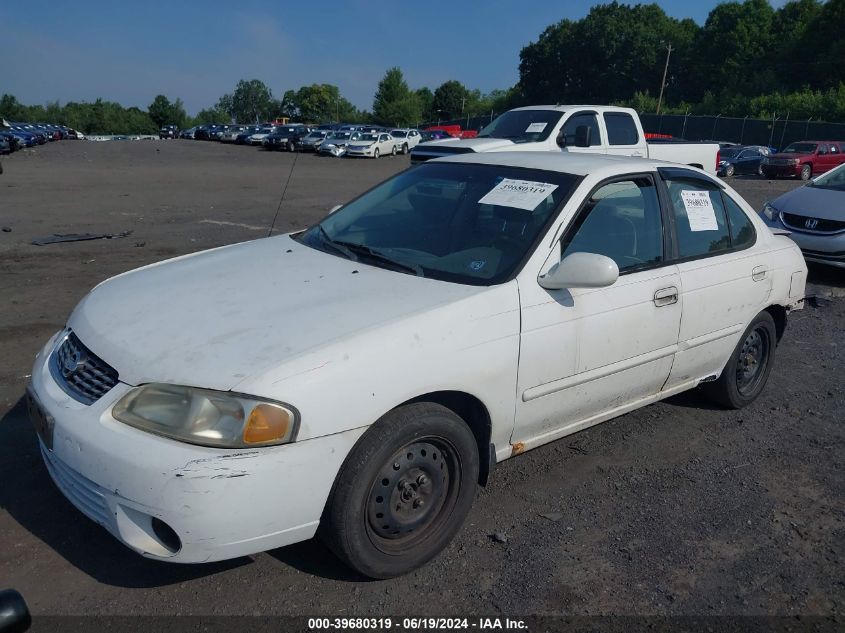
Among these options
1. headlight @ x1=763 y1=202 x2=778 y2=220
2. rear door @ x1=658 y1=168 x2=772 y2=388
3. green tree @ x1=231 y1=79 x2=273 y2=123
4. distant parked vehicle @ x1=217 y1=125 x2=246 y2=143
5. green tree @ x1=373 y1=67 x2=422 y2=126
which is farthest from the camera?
green tree @ x1=231 y1=79 x2=273 y2=123

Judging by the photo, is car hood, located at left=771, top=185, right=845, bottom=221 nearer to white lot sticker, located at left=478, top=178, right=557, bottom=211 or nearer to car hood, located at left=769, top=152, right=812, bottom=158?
white lot sticker, located at left=478, top=178, right=557, bottom=211

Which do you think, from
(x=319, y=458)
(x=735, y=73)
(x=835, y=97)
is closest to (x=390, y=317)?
(x=319, y=458)

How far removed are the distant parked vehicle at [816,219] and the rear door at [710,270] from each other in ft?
14.9

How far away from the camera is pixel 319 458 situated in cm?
248

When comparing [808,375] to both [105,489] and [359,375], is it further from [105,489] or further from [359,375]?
[105,489]

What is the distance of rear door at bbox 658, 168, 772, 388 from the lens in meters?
3.92

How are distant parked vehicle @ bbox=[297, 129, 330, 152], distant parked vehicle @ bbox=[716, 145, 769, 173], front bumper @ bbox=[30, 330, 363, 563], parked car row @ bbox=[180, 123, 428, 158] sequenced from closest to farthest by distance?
1. front bumper @ bbox=[30, 330, 363, 563]
2. distant parked vehicle @ bbox=[716, 145, 769, 173]
3. parked car row @ bbox=[180, 123, 428, 158]
4. distant parked vehicle @ bbox=[297, 129, 330, 152]

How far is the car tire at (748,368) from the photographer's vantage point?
4.52 meters

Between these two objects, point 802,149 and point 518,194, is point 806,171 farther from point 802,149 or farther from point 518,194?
point 518,194

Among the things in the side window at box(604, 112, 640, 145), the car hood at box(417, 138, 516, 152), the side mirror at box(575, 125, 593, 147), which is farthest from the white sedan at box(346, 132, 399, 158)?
the side mirror at box(575, 125, 593, 147)

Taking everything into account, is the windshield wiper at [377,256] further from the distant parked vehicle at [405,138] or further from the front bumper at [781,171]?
the distant parked vehicle at [405,138]

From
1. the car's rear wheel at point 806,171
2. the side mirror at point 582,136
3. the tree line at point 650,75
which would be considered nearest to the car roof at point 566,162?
the side mirror at point 582,136

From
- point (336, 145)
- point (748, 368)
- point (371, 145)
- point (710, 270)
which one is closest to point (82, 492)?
point (710, 270)

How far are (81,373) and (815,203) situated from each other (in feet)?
29.3
